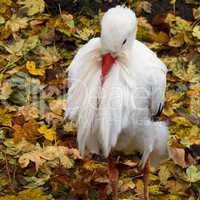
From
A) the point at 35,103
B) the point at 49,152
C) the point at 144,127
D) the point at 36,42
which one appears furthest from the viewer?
the point at 36,42

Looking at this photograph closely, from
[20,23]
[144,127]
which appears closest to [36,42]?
[20,23]

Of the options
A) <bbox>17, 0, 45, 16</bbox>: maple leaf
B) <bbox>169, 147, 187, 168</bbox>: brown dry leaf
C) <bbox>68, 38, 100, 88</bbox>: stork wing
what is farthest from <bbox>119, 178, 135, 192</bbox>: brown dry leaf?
<bbox>17, 0, 45, 16</bbox>: maple leaf

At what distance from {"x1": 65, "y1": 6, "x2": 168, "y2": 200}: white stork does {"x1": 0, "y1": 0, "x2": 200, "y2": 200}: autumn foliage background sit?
446 mm

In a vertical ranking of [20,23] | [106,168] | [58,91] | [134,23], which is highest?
[134,23]

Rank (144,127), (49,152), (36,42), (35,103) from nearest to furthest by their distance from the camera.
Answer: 1. (144,127)
2. (49,152)
3. (35,103)
4. (36,42)

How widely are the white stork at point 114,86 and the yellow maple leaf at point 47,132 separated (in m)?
0.58

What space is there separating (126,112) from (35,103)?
1.08m

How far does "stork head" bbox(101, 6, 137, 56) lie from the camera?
9.10 ft

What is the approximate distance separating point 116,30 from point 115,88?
248 millimetres

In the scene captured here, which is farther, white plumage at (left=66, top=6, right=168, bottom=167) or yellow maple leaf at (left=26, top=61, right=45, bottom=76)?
yellow maple leaf at (left=26, top=61, right=45, bottom=76)

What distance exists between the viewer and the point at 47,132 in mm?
3670

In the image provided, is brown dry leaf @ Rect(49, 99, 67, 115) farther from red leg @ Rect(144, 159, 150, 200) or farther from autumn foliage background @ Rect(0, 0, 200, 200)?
red leg @ Rect(144, 159, 150, 200)

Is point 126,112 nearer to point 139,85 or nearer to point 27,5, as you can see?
point 139,85

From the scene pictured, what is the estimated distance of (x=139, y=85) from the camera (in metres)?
2.94
